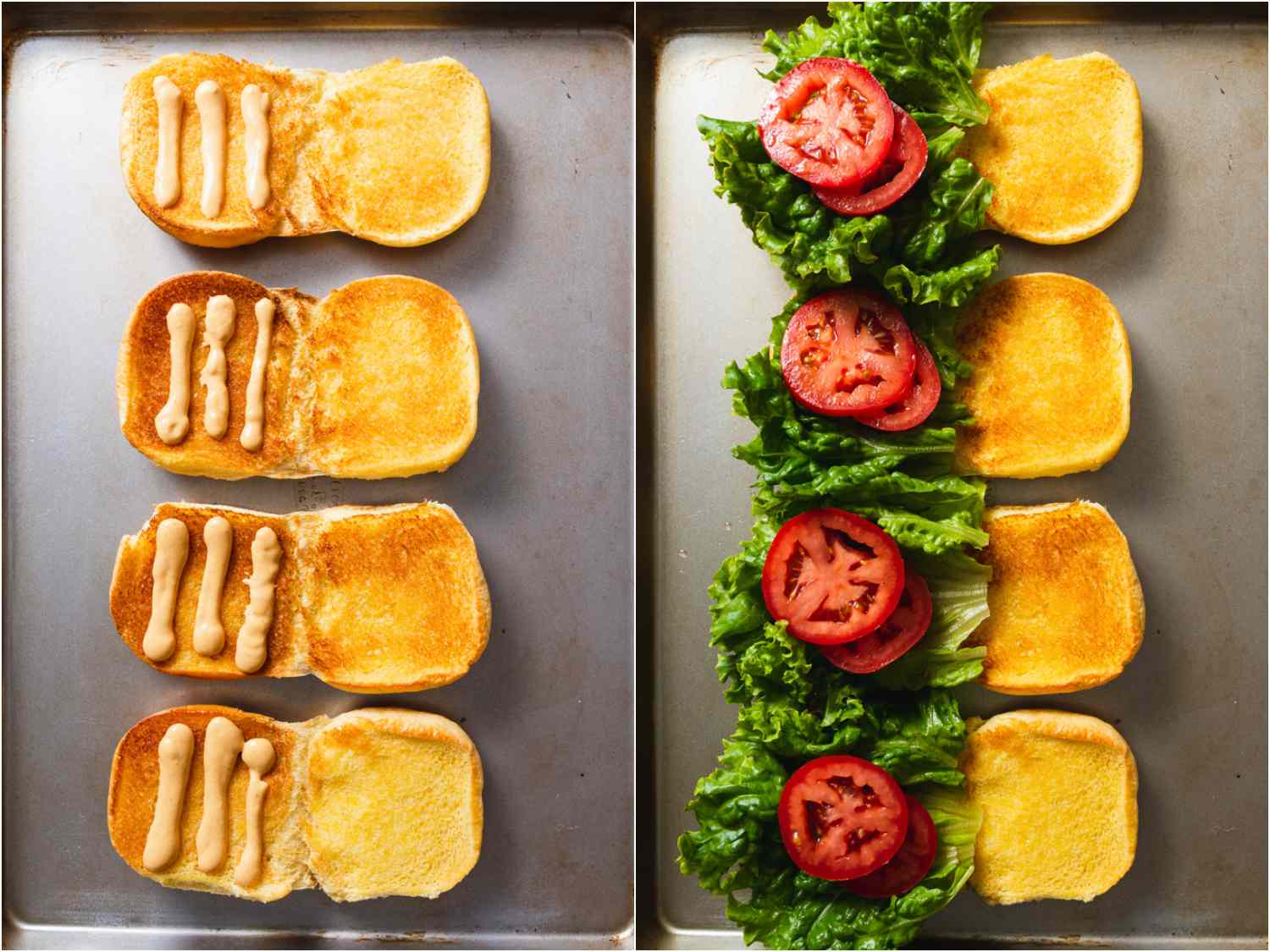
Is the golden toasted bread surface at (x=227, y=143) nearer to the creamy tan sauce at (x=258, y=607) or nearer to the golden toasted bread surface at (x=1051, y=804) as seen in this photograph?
the creamy tan sauce at (x=258, y=607)

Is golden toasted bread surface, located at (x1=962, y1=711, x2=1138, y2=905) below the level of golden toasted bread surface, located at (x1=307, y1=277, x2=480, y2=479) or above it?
below

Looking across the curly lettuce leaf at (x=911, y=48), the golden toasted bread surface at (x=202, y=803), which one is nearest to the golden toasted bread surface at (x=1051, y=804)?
the curly lettuce leaf at (x=911, y=48)

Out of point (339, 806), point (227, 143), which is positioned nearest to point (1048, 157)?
point (227, 143)

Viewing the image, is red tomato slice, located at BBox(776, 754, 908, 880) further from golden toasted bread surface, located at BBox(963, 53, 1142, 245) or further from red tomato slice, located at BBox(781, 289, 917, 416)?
golden toasted bread surface, located at BBox(963, 53, 1142, 245)

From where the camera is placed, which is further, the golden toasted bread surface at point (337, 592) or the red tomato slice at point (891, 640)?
the golden toasted bread surface at point (337, 592)

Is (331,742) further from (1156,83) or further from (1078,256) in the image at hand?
(1156,83)

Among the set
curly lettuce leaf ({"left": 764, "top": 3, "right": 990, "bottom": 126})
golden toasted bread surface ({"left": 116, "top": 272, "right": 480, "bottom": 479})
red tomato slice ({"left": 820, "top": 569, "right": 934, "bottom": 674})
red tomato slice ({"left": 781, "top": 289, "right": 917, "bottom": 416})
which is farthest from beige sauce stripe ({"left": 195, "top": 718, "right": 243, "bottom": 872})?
curly lettuce leaf ({"left": 764, "top": 3, "right": 990, "bottom": 126})

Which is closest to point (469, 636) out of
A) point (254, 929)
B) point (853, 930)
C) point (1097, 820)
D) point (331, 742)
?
point (331, 742)

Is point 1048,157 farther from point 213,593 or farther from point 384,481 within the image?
point 213,593
